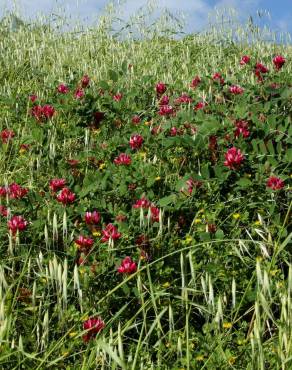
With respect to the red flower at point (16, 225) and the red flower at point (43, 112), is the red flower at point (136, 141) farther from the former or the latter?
the red flower at point (16, 225)

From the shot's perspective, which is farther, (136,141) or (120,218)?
(136,141)

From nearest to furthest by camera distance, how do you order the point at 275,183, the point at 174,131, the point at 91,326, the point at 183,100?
1. the point at 91,326
2. the point at 275,183
3. the point at 174,131
4. the point at 183,100

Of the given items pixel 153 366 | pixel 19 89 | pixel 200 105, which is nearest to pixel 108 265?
pixel 153 366

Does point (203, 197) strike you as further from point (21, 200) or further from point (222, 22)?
point (222, 22)

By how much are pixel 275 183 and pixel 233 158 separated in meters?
0.28

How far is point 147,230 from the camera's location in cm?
253

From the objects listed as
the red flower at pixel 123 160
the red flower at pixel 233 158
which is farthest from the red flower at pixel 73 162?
the red flower at pixel 233 158

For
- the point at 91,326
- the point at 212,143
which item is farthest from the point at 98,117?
the point at 91,326

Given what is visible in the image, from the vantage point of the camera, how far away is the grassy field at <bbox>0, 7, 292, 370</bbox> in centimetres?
171

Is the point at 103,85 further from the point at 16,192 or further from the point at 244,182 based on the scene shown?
the point at 244,182

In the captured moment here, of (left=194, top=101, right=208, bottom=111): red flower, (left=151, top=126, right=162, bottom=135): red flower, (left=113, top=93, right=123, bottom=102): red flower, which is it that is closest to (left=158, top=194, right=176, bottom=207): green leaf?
(left=151, top=126, right=162, bottom=135): red flower

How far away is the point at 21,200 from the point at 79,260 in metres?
0.58

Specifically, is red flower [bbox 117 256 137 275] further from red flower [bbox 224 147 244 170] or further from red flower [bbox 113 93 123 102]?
red flower [bbox 113 93 123 102]

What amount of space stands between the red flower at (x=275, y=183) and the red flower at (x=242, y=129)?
19.8 inches
